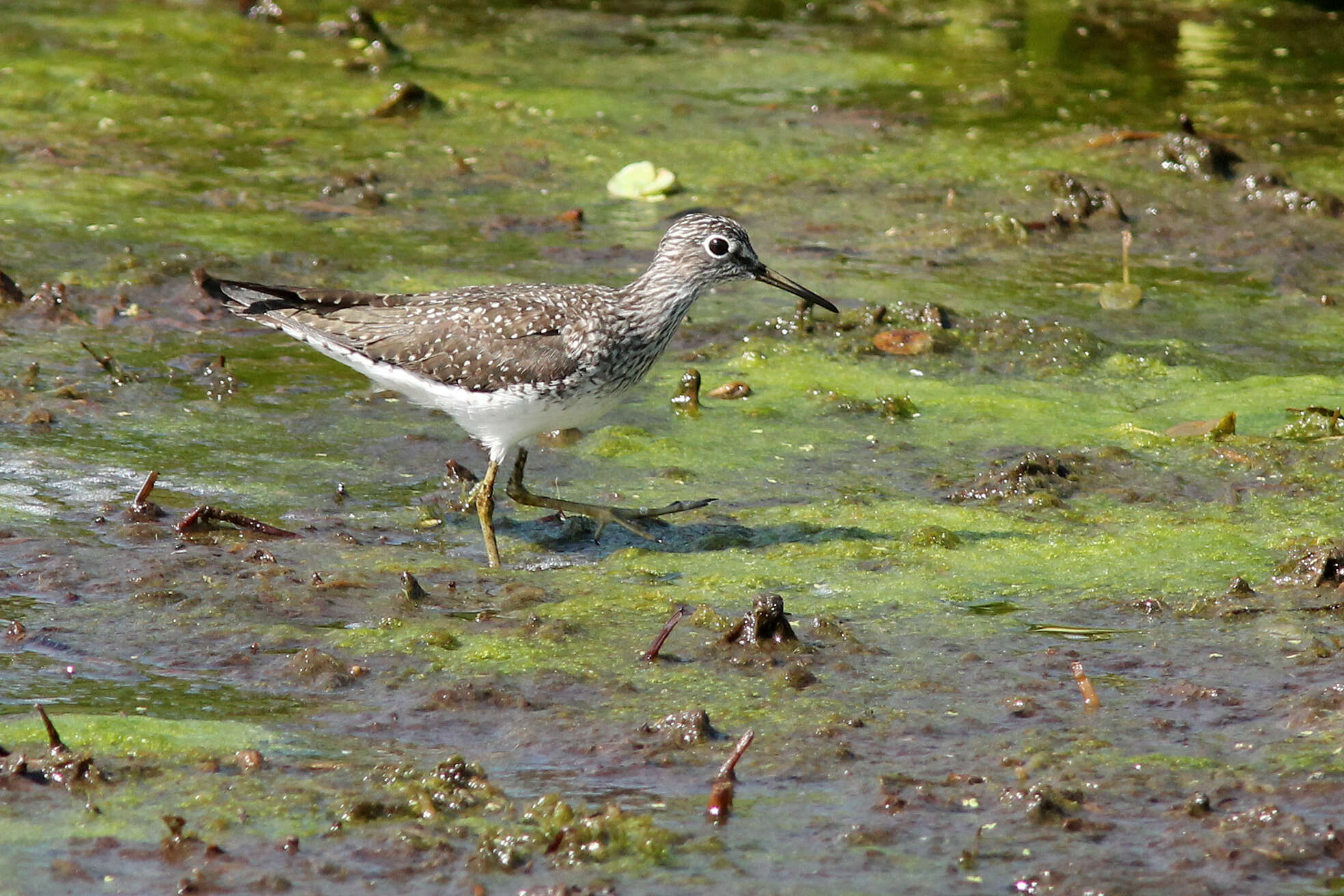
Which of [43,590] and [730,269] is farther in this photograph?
[730,269]

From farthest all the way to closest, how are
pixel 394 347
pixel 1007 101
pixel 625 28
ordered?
pixel 625 28, pixel 1007 101, pixel 394 347

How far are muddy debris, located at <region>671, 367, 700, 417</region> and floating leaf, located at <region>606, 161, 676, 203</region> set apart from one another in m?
2.77

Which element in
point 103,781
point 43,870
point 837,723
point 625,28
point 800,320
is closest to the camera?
point 43,870

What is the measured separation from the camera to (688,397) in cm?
718

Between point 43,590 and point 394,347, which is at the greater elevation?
point 394,347

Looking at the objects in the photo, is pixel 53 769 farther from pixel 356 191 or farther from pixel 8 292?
pixel 356 191

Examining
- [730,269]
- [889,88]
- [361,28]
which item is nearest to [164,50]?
[361,28]

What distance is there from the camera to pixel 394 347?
19.8 feet

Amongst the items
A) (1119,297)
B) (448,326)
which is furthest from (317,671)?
(1119,297)

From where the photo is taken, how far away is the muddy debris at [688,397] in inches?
280

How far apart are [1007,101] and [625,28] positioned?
348 cm

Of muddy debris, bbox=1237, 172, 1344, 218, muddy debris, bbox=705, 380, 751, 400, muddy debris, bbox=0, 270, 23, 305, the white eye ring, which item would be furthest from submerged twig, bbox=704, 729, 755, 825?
muddy debris, bbox=1237, 172, 1344, 218

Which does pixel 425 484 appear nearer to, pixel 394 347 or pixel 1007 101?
pixel 394 347

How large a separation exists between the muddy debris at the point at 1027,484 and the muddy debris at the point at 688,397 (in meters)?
1.30
